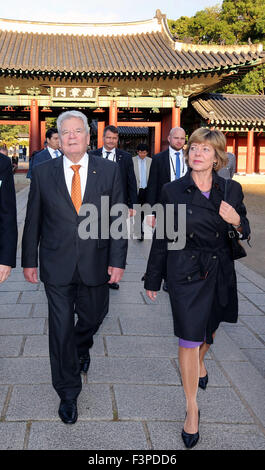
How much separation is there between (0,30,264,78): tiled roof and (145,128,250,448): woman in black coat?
15651 millimetres

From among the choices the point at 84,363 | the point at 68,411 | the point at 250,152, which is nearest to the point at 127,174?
the point at 84,363

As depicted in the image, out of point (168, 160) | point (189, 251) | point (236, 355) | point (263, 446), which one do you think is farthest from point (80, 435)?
point (168, 160)

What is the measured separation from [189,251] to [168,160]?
112 inches

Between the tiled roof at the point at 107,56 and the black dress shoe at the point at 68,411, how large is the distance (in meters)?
16.3

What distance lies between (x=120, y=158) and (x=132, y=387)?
3.44 meters

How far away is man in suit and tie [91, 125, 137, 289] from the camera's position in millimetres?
5969

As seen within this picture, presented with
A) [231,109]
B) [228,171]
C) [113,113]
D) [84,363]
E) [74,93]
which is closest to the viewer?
[84,363]

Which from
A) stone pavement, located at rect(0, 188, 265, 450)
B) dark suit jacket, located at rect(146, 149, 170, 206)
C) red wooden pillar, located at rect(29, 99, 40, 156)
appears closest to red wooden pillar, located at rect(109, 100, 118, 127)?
red wooden pillar, located at rect(29, 99, 40, 156)

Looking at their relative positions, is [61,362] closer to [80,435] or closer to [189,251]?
[80,435]

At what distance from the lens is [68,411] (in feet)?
9.65

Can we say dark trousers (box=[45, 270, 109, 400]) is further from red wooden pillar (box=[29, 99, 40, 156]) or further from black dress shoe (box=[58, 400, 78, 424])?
red wooden pillar (box=[29, 99, 40, 156])

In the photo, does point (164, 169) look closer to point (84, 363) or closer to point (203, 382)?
point (84, 363)

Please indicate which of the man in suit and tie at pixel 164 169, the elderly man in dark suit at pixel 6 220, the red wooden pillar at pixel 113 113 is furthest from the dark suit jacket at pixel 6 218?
the red wooden pillar at pixel 113 113

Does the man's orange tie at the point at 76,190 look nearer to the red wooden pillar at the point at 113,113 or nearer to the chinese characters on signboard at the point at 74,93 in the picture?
the red wooden pillar at the point at 113,113
